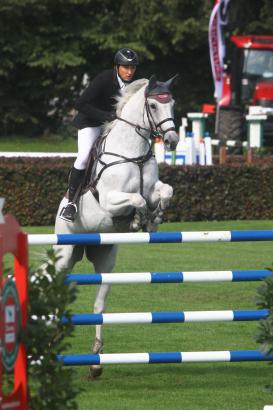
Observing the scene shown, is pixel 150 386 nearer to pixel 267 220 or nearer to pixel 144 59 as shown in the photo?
pixel 267 220

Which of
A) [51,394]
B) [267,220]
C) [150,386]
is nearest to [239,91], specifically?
[267,220]

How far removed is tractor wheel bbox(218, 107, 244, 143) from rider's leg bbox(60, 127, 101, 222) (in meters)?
18.1

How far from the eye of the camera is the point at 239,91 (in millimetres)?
30250

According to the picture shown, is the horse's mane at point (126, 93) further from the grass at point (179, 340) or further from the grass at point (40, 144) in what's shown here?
the grass at point (40, 144)

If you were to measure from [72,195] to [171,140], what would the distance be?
39.8 inches

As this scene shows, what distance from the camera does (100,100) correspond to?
10336 millimetres

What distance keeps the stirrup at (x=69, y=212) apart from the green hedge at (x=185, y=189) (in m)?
9.62

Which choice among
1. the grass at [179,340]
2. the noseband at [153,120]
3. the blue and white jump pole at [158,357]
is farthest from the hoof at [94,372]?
the noseband at [153,120]

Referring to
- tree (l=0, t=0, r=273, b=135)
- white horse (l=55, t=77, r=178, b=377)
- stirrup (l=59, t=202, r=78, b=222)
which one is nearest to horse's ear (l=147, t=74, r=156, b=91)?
white horse (l=55, t=77, r=178, b=377)

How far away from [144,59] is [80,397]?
32286 mm

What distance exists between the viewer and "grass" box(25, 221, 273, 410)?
8195mm

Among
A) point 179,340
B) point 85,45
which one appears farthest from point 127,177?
point 85,45

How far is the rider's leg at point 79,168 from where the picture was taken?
397 inches

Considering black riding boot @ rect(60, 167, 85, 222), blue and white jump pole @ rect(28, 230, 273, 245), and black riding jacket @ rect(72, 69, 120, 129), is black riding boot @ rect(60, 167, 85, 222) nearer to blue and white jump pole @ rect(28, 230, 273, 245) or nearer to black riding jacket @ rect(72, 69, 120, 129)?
black riding jacket @ rect(72, 69, 120, 129)
